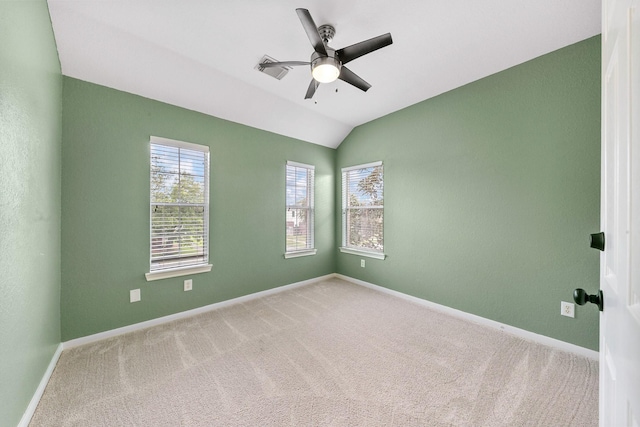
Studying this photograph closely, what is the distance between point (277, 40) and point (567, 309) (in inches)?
137

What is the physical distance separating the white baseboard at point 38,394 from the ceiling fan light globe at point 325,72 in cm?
285

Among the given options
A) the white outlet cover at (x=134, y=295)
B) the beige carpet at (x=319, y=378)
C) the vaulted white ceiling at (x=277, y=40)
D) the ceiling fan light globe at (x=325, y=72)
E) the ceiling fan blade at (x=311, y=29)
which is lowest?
the beige carpet at (x=319, y=378)

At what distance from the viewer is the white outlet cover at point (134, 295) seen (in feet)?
8.21

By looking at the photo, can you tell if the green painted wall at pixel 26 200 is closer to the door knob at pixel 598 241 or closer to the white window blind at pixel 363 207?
the door knob at pixel 598 241

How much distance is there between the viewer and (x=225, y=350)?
2174 millimetres

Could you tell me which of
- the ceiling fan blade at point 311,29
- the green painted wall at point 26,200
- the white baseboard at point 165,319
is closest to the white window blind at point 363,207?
the white baseboard at point 165,319

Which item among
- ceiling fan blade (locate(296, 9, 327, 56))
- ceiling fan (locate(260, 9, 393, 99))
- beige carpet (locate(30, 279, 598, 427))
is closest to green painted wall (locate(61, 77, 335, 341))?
beige carpet (locate(30, 279, 598, 427))

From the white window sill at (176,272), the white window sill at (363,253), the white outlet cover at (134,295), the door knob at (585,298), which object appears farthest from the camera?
the white window sill at (363,253)

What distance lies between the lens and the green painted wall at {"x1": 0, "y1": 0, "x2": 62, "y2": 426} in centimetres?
117

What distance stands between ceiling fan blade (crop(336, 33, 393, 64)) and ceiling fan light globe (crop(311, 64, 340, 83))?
0.36ft

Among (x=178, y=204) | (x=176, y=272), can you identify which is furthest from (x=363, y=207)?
(x=176, y=272)

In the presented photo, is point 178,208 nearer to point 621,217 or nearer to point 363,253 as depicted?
point 363,253

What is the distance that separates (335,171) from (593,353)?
12.0ft

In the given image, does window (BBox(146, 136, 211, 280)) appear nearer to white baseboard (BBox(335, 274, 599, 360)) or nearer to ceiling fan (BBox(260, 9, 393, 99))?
ceiling fan (BBox(260, 9, 393, 99))
